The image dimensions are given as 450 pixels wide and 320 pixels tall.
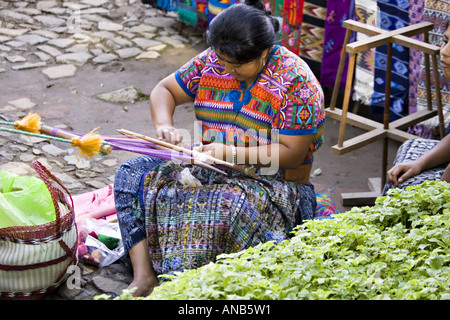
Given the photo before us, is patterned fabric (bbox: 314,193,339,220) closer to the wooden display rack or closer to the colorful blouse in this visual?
the colorful blouse

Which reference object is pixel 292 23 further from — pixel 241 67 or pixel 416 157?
pixel 241 67

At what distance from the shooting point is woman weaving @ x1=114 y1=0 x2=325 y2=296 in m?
3.29

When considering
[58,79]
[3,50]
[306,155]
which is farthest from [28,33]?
[306,155]

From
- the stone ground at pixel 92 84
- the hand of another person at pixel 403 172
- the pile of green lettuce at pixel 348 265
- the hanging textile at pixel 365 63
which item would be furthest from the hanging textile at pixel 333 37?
the pile of green lettuce at pixel 348 265

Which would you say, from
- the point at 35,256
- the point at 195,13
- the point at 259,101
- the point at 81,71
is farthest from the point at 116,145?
the point at 195,13

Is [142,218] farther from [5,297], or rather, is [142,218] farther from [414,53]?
[414,53]

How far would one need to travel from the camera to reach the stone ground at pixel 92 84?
16.0ft

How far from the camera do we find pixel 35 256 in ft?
10.6

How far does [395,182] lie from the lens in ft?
11.7

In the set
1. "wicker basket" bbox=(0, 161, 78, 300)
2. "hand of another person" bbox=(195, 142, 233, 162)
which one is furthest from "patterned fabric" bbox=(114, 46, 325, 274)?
"wicker basket" bbox=(0, 161, 78, 300)

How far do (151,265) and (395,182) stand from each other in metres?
1.41

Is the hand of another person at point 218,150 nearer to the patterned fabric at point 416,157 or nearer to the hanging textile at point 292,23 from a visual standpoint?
the patterned fabric at point 416,157

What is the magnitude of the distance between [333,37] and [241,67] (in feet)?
8.43

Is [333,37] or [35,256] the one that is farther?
[333,37]
